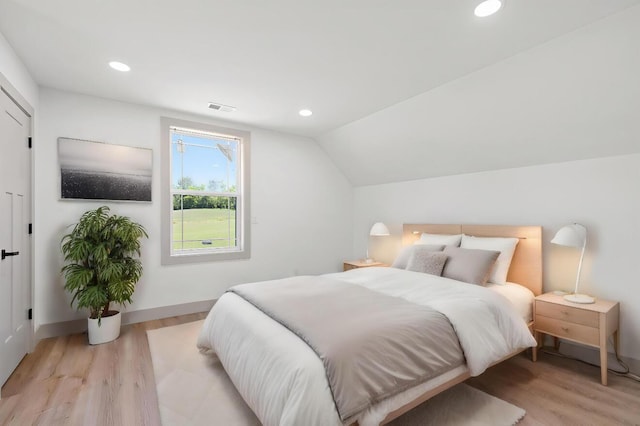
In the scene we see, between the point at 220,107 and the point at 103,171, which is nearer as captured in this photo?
the point at 103,171

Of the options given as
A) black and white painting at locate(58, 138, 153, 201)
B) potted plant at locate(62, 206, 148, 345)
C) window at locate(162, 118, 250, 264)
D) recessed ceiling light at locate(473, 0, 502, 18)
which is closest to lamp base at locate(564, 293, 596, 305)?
recessed ceiling light at locate(473, 0, 502, 18)

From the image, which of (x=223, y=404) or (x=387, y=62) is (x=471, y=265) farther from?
(x=223, y=404)

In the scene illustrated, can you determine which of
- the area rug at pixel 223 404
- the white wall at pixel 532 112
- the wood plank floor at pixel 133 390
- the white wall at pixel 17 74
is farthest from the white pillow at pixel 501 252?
the white wall at pixel 17 74

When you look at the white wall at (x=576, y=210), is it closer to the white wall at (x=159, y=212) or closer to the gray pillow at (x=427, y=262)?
the gray pillow at (x=427, y=262)

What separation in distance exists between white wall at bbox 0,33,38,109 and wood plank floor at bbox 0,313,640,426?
2.30 metres

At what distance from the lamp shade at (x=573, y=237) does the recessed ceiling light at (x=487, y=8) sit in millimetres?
1860

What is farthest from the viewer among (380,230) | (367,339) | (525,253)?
(380,230)

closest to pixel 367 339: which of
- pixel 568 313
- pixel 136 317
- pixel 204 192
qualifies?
pixel 568 313

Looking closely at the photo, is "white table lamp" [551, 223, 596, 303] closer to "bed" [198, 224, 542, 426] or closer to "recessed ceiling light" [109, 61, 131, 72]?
"bed" [198, 224, 542, 426]

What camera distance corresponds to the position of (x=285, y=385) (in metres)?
1.49

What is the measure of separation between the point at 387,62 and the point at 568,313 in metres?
2.52

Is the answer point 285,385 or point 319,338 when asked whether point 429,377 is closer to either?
point 319,338

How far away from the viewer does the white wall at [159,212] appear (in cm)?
308

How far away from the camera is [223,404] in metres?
2.01
